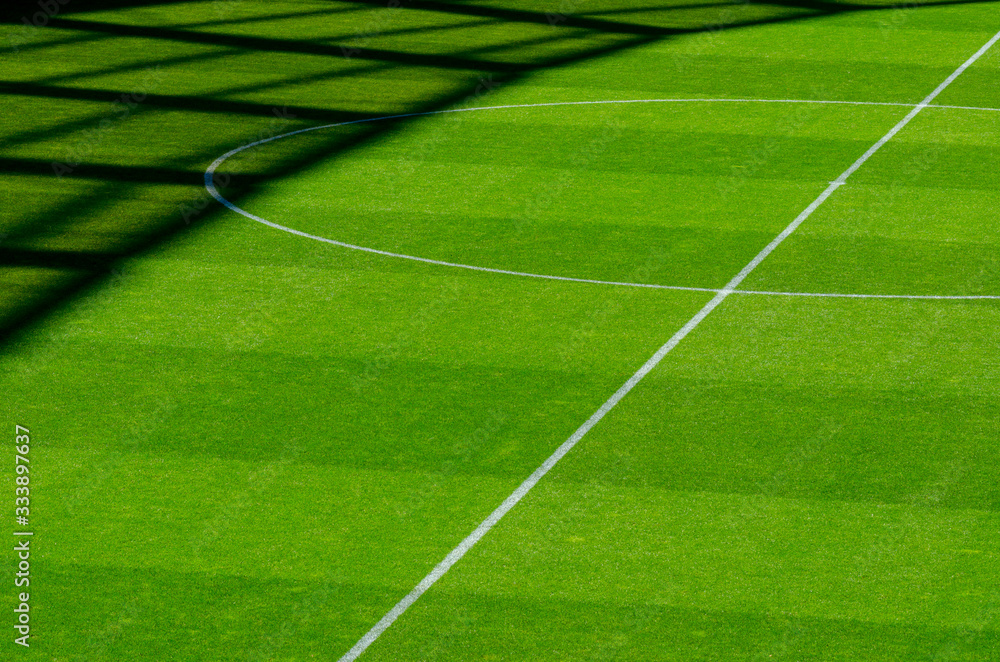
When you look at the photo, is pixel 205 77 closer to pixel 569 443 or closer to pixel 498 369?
pixel 498 369

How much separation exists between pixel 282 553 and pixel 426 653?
3.85ft

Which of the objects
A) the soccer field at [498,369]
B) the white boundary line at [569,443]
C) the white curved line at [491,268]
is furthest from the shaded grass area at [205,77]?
the white boundary line at [569,443]

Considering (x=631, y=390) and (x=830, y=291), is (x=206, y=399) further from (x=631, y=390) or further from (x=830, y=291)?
(x=830, y=291)

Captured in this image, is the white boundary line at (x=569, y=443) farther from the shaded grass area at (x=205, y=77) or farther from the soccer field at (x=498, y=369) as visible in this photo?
the shaded grass area at (x=205, y=77)

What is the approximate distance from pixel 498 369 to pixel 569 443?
125cm

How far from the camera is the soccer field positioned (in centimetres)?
760

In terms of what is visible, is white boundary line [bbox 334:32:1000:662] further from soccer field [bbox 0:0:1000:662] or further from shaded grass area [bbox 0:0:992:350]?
shaded grass area [bbox 0:0:992:350]

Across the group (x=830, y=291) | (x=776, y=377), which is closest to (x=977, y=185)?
(x=830, y=291)

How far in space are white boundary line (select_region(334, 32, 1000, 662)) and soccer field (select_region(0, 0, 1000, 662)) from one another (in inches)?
1.2

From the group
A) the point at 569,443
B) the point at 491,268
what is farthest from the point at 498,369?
the point at 491,268

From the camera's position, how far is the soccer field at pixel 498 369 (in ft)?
24.9

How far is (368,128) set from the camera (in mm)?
17156

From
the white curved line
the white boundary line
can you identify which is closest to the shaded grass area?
the white curved line

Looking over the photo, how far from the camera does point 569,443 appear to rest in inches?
367
